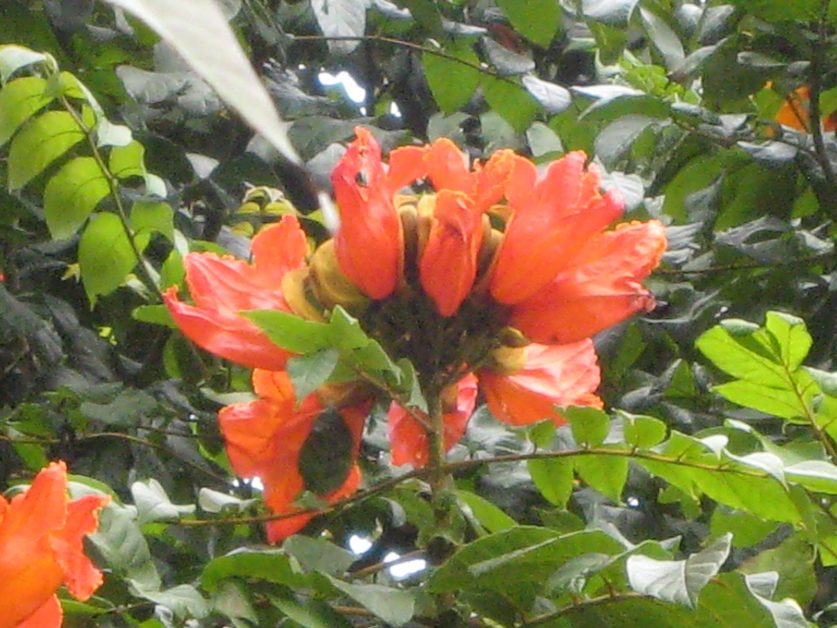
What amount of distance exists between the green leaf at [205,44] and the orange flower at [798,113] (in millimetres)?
1194

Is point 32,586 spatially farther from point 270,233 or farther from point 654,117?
point 654,117

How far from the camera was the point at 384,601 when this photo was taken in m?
0.56

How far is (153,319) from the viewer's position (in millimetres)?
893

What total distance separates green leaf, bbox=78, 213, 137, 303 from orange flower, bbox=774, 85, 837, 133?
0.63 m

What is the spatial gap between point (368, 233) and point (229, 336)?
102 mm

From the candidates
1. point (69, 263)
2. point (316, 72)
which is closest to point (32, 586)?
point (69, 263)

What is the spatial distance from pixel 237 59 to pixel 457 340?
1.92 ft

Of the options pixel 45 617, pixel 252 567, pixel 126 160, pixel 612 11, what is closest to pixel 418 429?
pixel 252 567

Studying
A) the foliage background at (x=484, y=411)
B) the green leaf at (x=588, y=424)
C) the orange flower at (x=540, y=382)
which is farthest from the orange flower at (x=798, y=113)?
the green leaf at (x=588, y=424)

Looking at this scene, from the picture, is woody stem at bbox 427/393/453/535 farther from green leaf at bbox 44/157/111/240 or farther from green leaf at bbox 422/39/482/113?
green leaf at bbox 422/39/482/113

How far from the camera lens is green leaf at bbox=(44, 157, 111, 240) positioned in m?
0.98

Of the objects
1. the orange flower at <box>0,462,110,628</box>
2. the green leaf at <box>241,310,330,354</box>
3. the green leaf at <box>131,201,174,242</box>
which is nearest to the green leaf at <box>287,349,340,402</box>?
the green leaf at <box>241,310,330,354</box>

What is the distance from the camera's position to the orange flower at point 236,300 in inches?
26.9

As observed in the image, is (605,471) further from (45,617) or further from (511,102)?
(511,102)
